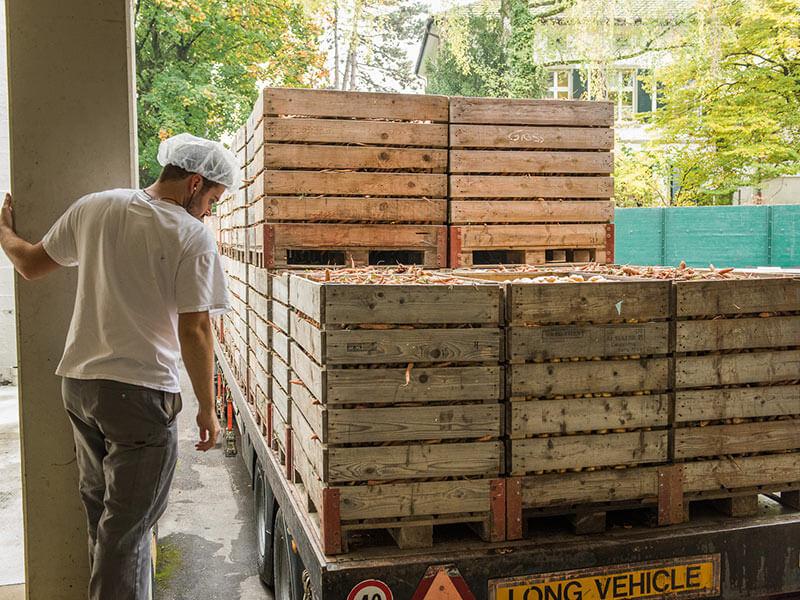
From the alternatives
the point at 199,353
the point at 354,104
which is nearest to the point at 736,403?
the point at 199,353

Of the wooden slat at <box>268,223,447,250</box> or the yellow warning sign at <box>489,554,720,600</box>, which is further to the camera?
the wooden slat at <box>268,223,447,250</box>

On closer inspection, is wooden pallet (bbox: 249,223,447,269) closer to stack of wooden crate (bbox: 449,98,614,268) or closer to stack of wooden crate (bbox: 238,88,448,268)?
stack of wooden crate (bbox: 238,88,448,268)

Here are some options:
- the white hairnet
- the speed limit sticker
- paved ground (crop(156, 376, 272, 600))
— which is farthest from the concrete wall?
the speed limit sticker

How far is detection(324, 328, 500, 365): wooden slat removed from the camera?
3.20 metres

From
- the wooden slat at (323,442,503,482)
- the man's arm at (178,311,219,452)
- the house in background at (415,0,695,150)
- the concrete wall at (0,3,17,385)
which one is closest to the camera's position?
the wooden slat at (323,442,503,482)

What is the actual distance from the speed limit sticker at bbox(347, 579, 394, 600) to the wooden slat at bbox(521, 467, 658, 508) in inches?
27.3

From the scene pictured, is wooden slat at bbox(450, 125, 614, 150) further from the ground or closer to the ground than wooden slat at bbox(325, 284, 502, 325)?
further from the ground

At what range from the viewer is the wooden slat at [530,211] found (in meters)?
5.93

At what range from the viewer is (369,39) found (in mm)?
21953

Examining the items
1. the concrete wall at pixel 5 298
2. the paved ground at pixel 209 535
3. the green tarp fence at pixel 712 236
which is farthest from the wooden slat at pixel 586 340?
the green tarp fence at pixel 712 236

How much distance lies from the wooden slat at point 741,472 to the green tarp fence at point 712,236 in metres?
15.5

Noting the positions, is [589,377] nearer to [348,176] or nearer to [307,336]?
[307,336]

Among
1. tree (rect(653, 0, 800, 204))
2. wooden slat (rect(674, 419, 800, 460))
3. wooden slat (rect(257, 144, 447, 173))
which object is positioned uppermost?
tree (rect(653, 0, 800, 204))

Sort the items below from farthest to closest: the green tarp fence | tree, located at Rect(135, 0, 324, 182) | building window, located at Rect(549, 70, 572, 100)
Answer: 1. building window, located at Rect(549, 70, 572, 100)
2. tree, located at Rect(135, 0, 324, 182)
3. the green tarp fence
